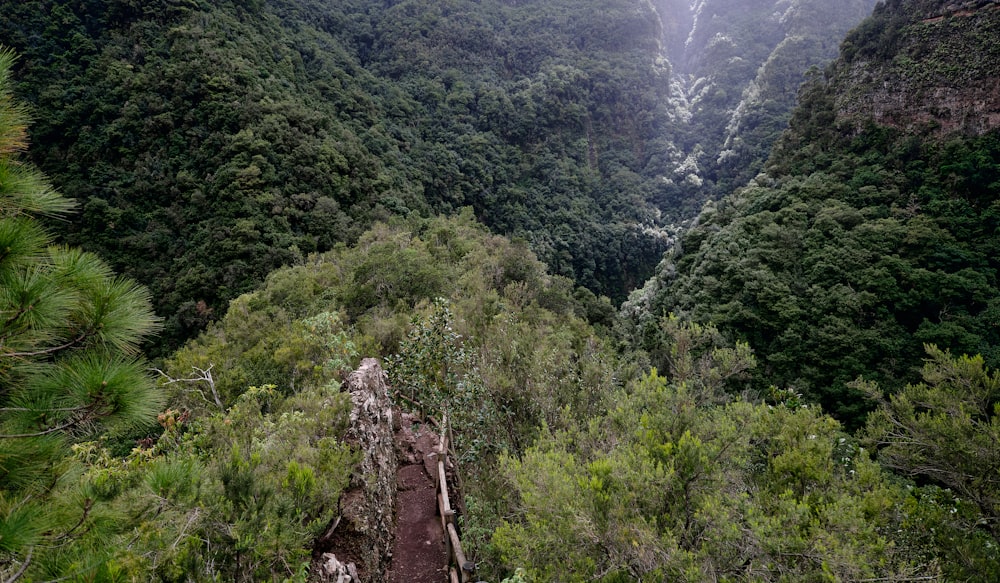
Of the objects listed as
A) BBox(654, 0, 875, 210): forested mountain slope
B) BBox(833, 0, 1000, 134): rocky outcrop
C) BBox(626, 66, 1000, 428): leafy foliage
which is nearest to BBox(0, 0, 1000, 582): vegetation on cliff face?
BBox(626, 66, 1000, 428): leafy foliage

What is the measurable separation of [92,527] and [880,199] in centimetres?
3239

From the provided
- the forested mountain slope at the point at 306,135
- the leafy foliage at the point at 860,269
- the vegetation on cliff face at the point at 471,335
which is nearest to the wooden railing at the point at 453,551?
the vegetation on cliff face at the point at 471,335

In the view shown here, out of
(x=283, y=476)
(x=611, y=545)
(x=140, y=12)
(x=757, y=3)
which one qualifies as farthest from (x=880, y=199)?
(x=757, y=3)

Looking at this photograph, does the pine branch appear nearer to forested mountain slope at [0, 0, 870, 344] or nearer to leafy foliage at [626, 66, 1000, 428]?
forested mountain slope at [0, 0, 870, 344]

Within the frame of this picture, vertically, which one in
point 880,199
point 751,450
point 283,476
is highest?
point 880,199

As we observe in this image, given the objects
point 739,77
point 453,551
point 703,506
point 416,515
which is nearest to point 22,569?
point 703,506

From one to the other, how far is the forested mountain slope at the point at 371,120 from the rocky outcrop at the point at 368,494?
17.6 feet

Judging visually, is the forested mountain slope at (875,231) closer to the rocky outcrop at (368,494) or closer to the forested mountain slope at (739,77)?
the rocky outcrop at (368,494)

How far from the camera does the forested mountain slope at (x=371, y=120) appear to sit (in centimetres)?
2444

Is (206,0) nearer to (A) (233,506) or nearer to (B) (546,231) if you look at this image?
(B) (546,231)

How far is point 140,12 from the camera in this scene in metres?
30.7

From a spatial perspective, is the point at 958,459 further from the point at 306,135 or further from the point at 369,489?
the point at 306,135

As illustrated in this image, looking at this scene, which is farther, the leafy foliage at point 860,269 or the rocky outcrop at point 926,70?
the rocky outcrop at point 926,70

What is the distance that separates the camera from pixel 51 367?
2.12 metres
